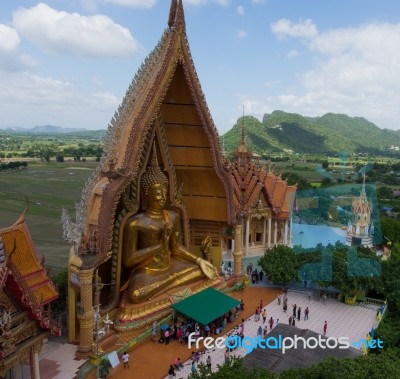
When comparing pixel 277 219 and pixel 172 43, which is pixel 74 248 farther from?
pixel 277 219

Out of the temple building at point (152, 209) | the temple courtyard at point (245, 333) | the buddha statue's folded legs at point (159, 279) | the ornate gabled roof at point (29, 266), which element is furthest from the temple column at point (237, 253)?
the ornate gabled roof at point (29, 266)

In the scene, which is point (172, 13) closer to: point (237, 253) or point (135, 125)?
point (135, 125)

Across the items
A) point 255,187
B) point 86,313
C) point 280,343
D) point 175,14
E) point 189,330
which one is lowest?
point 280,343

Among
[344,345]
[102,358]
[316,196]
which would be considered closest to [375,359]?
[344,345]

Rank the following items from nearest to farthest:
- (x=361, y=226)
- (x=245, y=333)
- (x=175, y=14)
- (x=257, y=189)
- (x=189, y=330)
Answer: (x=175, y=14) → (x=189, y=330) → (x=245, y=333) → (x=257, y=189) → (x=361, y=226)

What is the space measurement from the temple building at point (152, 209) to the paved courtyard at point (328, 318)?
3.01 meters

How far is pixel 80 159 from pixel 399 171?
3999 inches

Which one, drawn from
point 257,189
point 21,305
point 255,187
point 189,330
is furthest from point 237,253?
point 21,305

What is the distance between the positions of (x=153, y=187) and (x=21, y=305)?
831 cm

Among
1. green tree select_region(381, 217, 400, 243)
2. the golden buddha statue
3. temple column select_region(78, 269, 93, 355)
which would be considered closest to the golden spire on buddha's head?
the golden buddha statue

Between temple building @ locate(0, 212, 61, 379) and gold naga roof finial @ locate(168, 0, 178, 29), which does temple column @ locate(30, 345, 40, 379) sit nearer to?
temple building @ locate(0, 212, 61, 379)

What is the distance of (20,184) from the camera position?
83.9 metres

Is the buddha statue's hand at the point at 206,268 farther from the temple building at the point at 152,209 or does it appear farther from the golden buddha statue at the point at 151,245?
the golden buddha statue at the point at 151,245

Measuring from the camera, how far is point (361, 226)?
3609 cm
